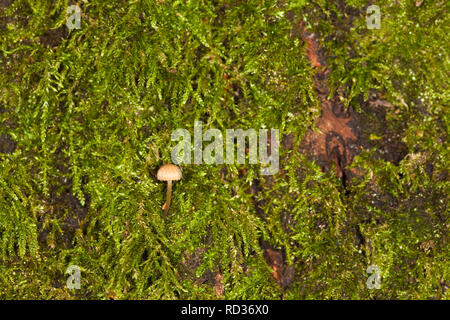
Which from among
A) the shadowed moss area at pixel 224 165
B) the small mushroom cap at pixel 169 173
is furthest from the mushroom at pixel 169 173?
the shadowed moss area at pixel 224 165

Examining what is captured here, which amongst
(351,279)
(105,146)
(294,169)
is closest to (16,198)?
(105,146)

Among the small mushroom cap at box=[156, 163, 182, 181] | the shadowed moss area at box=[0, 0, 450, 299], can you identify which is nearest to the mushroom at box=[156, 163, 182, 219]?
the small mushroom cap at box=[156, 163, 182, 181]

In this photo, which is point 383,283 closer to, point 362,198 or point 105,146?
point 362,198

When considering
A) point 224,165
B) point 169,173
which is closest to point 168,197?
point 169,173
